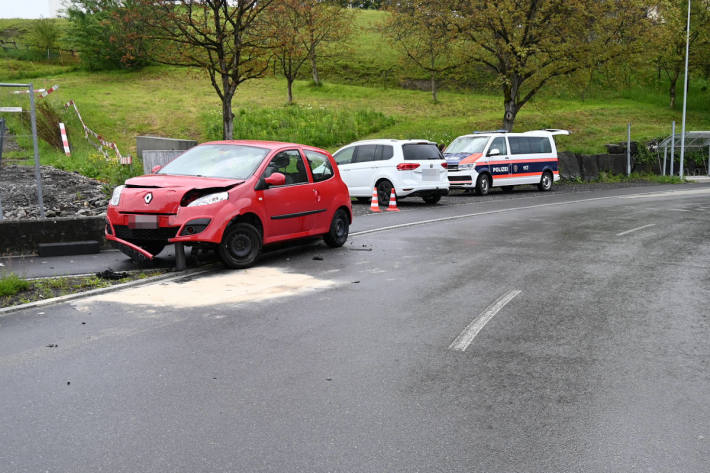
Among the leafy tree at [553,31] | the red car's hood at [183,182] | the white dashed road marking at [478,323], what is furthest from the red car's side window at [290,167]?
the leafy tree at [553,31]

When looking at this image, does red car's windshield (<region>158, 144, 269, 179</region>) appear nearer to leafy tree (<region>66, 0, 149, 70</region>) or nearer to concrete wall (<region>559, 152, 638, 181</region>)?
concrete wall (<region>559, 152, 638, 181</region>)

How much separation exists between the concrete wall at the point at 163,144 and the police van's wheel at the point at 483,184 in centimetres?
966

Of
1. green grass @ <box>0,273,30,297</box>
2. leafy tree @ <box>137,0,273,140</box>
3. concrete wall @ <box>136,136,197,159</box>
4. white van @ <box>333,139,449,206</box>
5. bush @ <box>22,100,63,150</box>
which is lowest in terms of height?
green grass @ <box>0,273,30,297</box>

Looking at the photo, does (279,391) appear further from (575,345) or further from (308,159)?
(308,159)

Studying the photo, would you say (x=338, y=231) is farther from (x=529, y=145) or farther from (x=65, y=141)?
(x=529, y=145)

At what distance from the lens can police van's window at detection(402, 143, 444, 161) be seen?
19.5 meters

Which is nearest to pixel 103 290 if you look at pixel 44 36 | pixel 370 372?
pixel 370 372

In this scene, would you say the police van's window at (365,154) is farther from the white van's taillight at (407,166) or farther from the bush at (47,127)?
the bush at (47,127)

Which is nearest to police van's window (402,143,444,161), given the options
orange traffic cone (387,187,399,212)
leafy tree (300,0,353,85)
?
orange traffic cone (387,187,399,212)

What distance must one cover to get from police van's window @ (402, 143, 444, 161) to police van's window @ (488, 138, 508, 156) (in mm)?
4651

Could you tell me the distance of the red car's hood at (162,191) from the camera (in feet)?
30.1

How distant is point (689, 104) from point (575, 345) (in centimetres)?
5378

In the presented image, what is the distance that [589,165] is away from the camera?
3156 centimetres

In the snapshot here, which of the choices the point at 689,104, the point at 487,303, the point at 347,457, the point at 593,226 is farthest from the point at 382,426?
the point at 689,104
